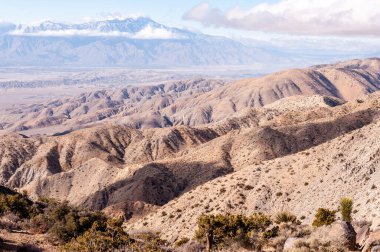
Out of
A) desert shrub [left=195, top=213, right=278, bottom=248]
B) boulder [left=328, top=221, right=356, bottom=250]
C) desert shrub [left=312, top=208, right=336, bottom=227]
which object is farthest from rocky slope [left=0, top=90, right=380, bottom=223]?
boulder [left=328, top=221, right=356, bottom=250]

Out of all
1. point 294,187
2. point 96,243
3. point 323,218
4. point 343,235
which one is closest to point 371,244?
point 343,235

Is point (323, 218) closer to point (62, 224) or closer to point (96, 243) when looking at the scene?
point (96, 243)

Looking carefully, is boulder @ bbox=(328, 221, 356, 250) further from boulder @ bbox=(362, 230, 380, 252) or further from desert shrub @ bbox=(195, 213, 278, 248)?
desert shrub @ bbox=(195, 213, 278, 248)

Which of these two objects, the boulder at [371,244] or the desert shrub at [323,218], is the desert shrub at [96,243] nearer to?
the boulder at [371,244]

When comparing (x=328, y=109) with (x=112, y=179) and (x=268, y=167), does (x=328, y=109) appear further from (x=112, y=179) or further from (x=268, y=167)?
(x=268, y=167)

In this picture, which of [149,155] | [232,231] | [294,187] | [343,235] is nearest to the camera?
[343,235]

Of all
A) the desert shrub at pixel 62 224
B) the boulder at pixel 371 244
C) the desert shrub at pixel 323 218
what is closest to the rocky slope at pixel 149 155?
the desert shrub at pixel 323 218
